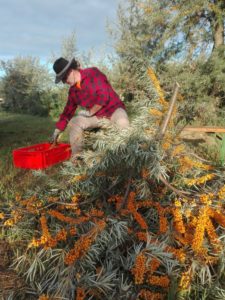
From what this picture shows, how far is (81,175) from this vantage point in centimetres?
291

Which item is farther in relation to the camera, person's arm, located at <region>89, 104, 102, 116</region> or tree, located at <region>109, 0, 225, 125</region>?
tree, located at <region>109, 0, 225, 125</region>

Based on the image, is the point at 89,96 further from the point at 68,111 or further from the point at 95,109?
the point at 68,111

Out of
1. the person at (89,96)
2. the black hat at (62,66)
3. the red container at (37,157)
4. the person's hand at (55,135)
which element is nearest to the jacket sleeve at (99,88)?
the person at (89,96)

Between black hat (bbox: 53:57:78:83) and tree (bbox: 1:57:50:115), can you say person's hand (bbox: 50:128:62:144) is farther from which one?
tree (bbox: 1:57:50:115)

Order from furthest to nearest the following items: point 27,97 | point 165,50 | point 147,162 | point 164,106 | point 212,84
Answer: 1. point 27,97
2. point 165,50
3. point 212,84
4. point 164,106
5. point 147,162

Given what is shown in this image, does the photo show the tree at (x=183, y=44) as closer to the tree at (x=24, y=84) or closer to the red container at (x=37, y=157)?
the red container at (x=37, y=157)

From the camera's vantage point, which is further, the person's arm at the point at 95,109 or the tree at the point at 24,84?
the tree at the point at 24,84

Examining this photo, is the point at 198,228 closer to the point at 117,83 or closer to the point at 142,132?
the point at 142,132

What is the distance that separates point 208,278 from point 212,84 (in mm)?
10866

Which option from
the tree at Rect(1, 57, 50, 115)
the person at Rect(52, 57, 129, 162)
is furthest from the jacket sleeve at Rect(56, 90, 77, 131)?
the tree at Rect(1, 57, 50, 115)

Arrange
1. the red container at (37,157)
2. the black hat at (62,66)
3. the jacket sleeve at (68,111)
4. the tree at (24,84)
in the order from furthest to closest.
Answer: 1. the tree at (24,84)
2. the red container at (37,157)
3. the jacket sleeve at (68,111)
4. the black hat at (62,66)

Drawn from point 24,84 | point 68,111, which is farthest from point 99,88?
point 24,84

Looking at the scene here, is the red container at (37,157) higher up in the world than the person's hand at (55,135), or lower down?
lower down

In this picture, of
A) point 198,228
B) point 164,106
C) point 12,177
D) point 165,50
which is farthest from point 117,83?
point 198,228
